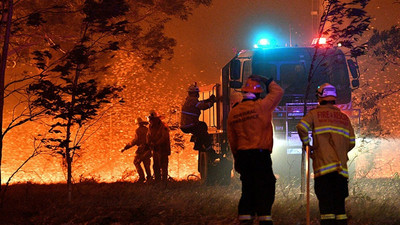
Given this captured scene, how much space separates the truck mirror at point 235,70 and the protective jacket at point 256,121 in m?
5.37

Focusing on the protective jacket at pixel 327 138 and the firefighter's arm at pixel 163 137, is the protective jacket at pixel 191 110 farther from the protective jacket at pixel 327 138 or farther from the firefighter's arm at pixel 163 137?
the protective jacket at pixel 327 138

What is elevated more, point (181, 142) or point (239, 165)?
point (181, 142)

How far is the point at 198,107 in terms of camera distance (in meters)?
14.1

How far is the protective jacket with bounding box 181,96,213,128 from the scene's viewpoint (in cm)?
1407

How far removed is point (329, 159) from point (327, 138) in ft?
0.77

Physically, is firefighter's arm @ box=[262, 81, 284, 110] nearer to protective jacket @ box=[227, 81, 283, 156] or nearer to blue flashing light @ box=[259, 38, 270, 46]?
protective jacket @ box=[227, 81, 283, 156]

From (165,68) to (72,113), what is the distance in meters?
19.1

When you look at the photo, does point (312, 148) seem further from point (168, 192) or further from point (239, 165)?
point (168, 192)

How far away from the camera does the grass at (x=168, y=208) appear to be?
912 centimetres

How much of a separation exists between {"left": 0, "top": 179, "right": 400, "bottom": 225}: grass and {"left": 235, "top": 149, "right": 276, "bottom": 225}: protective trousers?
3.78 ft

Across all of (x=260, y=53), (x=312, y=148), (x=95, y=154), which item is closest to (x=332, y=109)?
(x=312, y=148)

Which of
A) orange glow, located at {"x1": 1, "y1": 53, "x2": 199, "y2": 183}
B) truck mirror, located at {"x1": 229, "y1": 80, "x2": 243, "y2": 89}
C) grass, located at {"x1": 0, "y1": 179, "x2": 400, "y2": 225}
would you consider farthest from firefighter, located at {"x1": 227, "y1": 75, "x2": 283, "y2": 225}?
orange glow, located at {"x1": 1, "y1": 53, "x2": 199, "y2": 183}

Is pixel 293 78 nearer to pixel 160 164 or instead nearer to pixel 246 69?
pixel 246 69

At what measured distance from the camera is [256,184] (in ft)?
25.0
